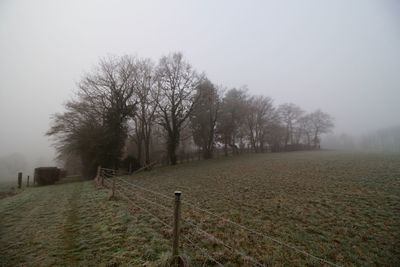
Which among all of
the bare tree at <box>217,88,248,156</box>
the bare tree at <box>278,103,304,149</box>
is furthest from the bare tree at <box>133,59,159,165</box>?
the bare tree at <box>278,103,304,149</box>

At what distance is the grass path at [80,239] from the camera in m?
4.50

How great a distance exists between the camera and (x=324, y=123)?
6072 centimetres

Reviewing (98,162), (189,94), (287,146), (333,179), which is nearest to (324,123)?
(287,146)

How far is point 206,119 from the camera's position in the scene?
3656 centimetres

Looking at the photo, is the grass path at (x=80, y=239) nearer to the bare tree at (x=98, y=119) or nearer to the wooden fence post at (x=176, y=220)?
the wooden fence post at (x=176, y=220)

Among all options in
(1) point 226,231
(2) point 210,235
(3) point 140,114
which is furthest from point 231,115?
(2) point 210,235

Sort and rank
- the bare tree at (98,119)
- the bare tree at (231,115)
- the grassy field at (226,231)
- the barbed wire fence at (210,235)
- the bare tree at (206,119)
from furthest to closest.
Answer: the bare tree at (231,115)
the bare tree at (206,119)
the bare tree at (98,119)
the grassy field at (226,231)
the barbed wire fence at (210,235)

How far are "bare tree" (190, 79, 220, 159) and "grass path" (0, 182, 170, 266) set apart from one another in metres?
26.4

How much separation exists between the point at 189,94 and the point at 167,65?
511cm

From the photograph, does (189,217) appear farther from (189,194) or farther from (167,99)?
(167,99)

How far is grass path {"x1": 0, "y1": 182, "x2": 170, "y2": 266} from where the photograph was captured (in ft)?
14.8

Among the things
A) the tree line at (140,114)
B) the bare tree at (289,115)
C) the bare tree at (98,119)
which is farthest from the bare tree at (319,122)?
the bare tree at (98,119)

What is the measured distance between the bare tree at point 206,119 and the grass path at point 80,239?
26.4m

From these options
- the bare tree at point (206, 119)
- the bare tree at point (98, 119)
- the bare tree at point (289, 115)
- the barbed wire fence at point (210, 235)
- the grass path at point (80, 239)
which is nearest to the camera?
the barbed wire fence at point (210, 235)
